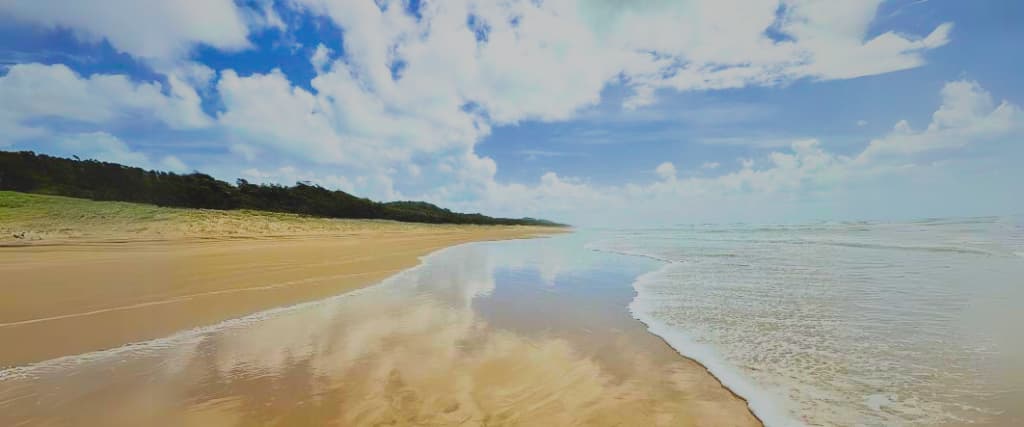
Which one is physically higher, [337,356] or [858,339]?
[858,339]

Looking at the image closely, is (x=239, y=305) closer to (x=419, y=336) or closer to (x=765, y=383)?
(x=419, y=336)

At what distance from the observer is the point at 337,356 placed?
5039 mm

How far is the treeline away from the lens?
3434 cm

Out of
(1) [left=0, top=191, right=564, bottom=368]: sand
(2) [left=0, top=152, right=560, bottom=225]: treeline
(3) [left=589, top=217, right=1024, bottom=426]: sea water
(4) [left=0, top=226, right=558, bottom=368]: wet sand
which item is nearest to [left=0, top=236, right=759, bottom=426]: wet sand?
(3) [left=589, top=217, right=1024, bottom=426]: sea water

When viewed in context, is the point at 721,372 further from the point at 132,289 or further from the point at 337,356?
the point at 132,289

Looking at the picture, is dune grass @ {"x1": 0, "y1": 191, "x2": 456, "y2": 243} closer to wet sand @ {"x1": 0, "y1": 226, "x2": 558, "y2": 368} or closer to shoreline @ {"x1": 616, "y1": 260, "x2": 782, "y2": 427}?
wet sand @ {"x1": 0, "y1": 226, "x2": 558, "y2": 368}

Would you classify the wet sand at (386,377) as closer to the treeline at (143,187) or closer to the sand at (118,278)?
the sand at (118,278)

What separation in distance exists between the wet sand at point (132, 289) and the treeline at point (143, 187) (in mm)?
22521

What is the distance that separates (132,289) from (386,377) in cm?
826

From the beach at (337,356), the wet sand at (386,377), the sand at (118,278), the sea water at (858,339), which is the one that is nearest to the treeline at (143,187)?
the sand at (118,278)

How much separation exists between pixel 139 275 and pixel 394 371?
35.0 ft

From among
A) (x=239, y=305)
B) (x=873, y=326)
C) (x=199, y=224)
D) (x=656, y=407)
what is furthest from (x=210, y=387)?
(x=199, y=224)

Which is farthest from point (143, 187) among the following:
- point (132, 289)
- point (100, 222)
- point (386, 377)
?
point (386, 377)

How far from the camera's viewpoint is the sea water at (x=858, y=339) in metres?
3.70
